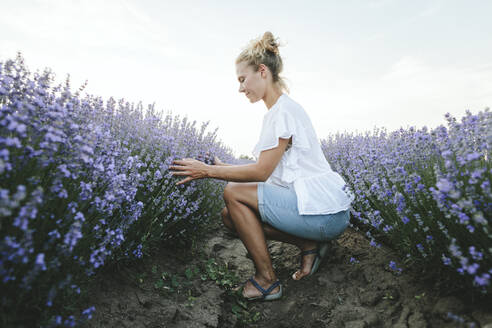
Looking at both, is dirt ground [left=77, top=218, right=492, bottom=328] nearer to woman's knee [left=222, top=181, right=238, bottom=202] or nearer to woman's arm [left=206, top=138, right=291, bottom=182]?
woman's knee [left=222, top=181, right=238, bottom=202]

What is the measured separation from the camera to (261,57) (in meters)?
2.43

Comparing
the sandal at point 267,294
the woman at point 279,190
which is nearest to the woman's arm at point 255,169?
the woman at point 279,190

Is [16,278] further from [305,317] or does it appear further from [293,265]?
[293,265]

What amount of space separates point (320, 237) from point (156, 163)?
50.4 inches

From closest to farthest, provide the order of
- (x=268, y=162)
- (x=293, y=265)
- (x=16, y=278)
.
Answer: (x=16, y=278) → (x=268, y=162) → (x=293, y=265)

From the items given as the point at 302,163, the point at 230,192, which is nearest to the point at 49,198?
the point at 230,192

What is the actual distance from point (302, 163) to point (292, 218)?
41cm

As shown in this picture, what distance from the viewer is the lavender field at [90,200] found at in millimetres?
1083

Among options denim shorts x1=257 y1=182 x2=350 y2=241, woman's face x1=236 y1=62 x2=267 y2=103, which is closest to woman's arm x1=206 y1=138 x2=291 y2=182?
denim shorts x1=257 y1=182 x2=350 y2=241

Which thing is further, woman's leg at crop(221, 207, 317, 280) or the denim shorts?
woman's leg at crop(221, 207, 317, 280)

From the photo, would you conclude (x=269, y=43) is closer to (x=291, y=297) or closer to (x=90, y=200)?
(x=90, y=200)

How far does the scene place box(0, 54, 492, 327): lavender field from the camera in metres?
1.08

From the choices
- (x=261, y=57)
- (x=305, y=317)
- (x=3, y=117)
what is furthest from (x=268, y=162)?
(x=3, y=117)

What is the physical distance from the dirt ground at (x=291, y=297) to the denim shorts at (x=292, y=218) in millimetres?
312
